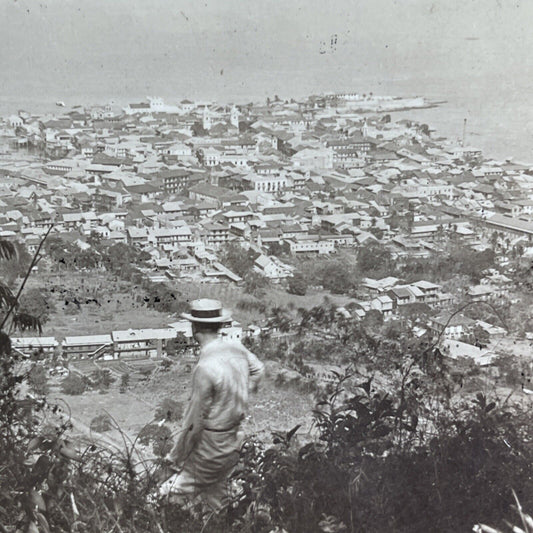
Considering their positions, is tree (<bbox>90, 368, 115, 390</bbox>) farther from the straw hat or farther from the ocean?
the ocean

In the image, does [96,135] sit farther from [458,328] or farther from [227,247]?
[458,328]

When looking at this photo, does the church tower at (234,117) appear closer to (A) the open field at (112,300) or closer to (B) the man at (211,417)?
(A) the open field at (112,300)

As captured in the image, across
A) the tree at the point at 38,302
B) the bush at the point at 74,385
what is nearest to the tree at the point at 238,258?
the tree at the point at 38,302

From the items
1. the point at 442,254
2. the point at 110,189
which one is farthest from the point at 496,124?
the point at 110,189

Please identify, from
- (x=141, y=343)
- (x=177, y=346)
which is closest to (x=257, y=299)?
(x=141, y=343)

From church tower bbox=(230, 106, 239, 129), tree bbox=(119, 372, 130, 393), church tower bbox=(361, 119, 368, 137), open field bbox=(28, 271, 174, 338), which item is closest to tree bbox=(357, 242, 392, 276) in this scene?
open field bbox=(28, 271, 174, 338)

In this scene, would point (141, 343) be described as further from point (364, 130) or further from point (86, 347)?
point (364, 130)
